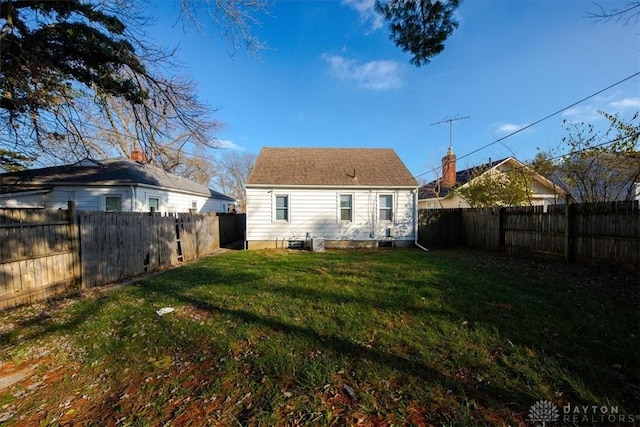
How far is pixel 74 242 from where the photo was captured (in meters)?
5.77

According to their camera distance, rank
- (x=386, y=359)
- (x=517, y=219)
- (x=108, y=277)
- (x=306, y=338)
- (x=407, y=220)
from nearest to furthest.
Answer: (x=386, y=359) → (x=306, y=338) → (x=108, y=277) → (x=517, y=219) → (x=407, y=220)

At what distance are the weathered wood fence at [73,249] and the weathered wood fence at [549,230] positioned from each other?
37.9 ft

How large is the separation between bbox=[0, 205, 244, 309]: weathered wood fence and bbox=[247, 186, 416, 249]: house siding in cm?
410

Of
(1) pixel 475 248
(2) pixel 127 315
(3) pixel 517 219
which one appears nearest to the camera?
(2) pixel 127 315

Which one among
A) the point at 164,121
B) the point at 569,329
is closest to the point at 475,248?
the point at 569,329

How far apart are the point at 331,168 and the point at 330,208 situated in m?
2.25

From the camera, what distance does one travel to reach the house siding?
12.6 metres

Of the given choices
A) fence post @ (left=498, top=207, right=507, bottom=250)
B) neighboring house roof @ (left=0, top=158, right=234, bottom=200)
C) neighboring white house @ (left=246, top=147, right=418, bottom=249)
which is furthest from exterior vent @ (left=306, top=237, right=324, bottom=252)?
fence post @ (left=498, top=207, right=507, bottom=250)

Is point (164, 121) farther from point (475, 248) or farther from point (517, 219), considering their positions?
point (475, 248)

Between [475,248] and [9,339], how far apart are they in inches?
550

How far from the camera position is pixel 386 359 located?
9.53 ft

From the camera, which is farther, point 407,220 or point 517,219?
point 407,220

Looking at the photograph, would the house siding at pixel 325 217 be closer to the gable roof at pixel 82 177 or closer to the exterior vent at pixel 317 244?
the exterior vent at pixel 317 244

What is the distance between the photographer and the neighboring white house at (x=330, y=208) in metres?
12.6
